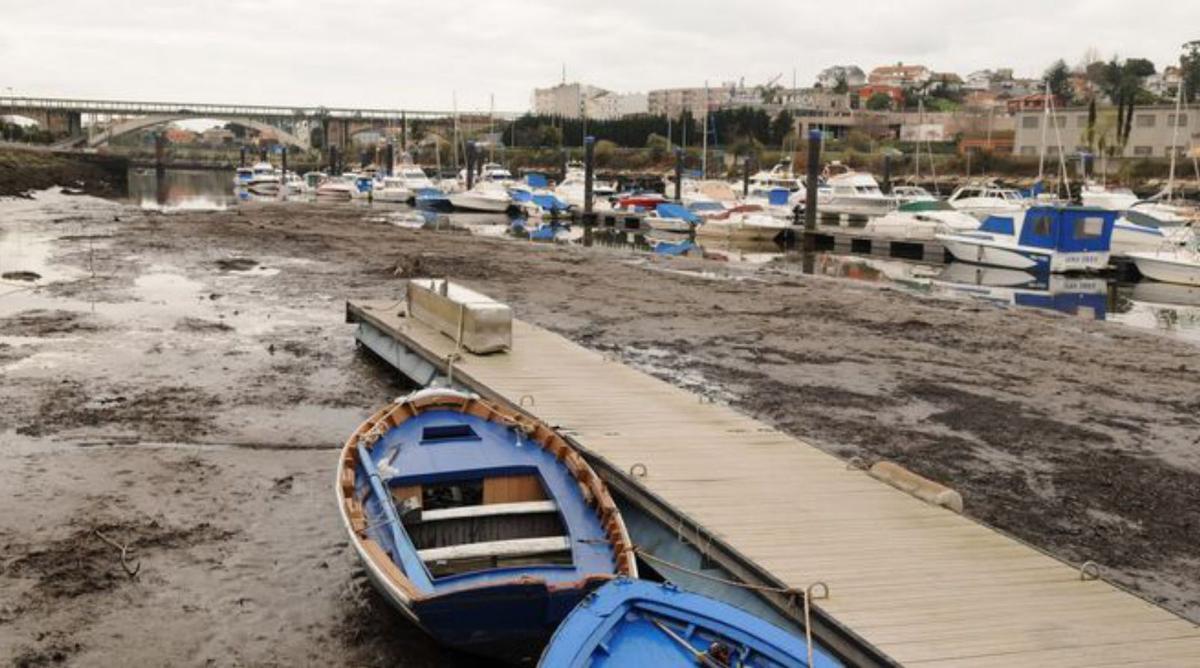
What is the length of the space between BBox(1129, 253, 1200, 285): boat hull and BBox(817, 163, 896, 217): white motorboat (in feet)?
78.0

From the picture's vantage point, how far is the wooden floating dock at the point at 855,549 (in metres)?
6.02

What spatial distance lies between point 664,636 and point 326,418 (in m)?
9.16

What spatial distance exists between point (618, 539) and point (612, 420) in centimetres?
342

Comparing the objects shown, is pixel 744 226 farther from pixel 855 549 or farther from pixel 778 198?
pixel 855 549

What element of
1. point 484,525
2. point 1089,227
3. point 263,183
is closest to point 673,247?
point 1089,227

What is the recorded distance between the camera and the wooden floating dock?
6023 millimetres

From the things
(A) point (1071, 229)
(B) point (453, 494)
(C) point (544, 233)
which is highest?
(A) point (1071, 229)

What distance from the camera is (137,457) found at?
11602 mm

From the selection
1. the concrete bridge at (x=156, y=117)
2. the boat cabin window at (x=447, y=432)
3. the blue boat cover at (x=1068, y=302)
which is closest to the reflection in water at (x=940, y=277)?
the blue boat cover at (x=1068, y=302)

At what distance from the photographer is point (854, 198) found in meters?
58.5

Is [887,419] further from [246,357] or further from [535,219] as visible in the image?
[535,219]

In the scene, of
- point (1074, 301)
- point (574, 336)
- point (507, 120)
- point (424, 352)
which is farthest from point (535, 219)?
point (507, 120)

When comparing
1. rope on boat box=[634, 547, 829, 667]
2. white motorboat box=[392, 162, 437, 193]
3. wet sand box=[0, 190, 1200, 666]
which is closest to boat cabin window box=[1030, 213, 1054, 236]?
wet sand box=[0, 190, 1200, 666]

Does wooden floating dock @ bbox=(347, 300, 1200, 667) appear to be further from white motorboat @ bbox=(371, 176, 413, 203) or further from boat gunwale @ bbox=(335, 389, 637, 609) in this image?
white motorboat @ bbox=(371, 176, 413, 203)
